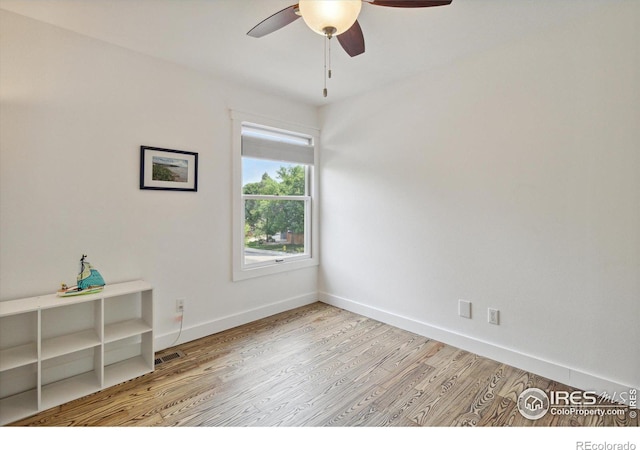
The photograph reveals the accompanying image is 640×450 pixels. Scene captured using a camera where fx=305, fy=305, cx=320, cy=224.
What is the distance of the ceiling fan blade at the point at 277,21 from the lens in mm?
1604

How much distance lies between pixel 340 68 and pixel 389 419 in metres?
2.77

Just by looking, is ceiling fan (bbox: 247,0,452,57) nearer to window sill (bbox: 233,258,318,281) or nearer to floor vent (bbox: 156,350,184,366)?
window sill (bbox: 233,258,318,281)

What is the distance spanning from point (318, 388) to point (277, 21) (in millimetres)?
2328

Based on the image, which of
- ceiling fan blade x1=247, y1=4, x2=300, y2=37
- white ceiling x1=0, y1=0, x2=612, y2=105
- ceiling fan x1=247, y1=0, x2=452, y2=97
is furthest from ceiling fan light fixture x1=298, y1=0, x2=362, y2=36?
white ceiling x1=0, y1=0, x2=612, y2=105

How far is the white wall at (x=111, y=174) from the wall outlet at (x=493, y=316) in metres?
2.30

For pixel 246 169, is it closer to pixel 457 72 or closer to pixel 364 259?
pixel 364 259

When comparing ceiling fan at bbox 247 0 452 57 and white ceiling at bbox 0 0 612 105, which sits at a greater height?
white ceiling at bbox 0 0 612 105

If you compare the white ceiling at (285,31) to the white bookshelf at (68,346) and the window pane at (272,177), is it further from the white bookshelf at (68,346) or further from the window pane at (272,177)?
the white bookshelf at (68,346)

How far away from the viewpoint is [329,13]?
1.38 m

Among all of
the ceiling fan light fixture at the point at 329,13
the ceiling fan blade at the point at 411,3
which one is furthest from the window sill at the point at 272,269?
the ceiling fan blade at the point at 411,3

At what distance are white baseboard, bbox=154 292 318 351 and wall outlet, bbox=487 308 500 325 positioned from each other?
6.74 feet

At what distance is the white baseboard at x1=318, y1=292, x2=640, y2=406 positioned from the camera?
80.0 inches

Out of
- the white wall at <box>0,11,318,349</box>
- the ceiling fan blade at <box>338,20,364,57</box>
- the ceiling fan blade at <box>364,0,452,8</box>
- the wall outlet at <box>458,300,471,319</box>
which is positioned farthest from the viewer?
the wall outlet at <box>458,300,471,319</box>

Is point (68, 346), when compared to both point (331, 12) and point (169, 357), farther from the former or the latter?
point (331, 12)
